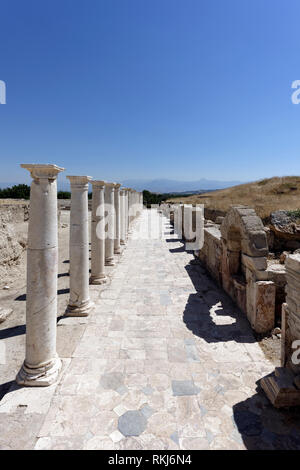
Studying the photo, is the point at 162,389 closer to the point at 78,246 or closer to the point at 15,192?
the point at 78,246

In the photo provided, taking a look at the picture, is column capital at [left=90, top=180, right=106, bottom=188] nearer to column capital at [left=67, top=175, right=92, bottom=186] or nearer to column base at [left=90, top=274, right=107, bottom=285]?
column capital at [left=67, top=175, right=92, bottom=186]

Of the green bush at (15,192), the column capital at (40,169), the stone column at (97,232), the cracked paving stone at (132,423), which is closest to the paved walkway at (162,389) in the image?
the cracked paving stone at (132,423)

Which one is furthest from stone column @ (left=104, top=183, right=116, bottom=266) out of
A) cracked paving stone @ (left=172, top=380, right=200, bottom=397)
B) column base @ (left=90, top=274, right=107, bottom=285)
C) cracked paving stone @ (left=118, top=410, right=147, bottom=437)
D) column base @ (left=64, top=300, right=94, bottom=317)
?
cracked paving stone @ (left=118, top=410, right=147, bottom=437)

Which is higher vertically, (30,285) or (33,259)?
(33,259)

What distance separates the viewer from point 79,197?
597cm

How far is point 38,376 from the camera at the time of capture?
3861 mm

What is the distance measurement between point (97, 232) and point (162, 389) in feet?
17.4

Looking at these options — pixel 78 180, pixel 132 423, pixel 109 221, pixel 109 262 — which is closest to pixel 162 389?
pixel 132 423

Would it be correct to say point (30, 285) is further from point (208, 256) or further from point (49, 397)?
point (208, 256)

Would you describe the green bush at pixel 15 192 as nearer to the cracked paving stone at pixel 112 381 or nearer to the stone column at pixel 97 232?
the stone column at pixel 97 232

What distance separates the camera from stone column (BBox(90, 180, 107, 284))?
324 inches

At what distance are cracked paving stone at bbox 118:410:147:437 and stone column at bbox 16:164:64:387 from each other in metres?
1.28
